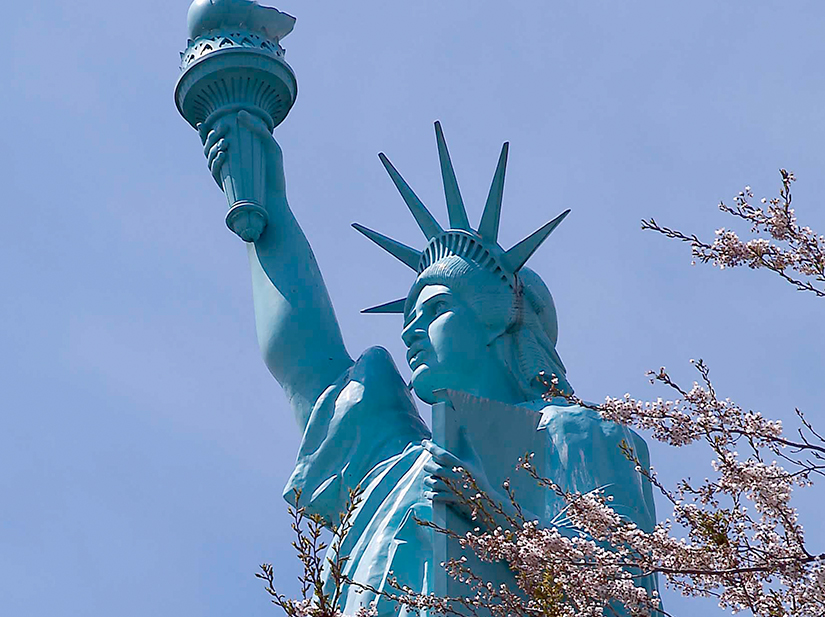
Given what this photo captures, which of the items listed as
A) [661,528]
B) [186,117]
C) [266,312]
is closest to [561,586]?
[661,528]

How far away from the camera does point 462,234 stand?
29.0 feet

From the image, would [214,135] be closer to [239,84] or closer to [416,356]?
[239,84]

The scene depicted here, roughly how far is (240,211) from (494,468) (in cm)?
283

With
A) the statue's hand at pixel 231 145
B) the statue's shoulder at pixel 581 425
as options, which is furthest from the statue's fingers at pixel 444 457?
the statue's hand at pixel 231 145

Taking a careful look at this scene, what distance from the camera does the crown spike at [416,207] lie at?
908cm

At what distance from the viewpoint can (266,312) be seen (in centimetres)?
963

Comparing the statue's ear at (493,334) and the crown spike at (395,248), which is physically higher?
the crown spike at (395,248)

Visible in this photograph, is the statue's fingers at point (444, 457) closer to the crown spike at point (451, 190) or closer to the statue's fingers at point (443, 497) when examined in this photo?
the statue's fingers at point (443, 497)

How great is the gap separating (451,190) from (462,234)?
279mm

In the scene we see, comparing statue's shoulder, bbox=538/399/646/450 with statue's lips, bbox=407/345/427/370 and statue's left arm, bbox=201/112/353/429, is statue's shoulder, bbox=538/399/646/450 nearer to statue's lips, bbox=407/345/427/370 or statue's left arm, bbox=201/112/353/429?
statue's lips, bbox=407/345/427/370

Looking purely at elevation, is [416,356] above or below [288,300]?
below

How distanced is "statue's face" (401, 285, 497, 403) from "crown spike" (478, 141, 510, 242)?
396mm

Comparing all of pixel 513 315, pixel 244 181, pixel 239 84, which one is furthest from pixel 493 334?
pixel 239 84

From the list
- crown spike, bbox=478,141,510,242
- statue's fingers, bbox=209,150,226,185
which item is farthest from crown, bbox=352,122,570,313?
statue's fingers, bbox=209,150,226,185
